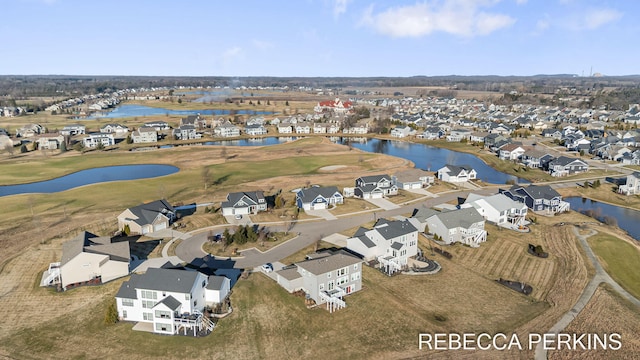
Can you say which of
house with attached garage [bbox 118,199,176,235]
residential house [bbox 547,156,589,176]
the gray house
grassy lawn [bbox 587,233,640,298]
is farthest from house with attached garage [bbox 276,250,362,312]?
residential house [bbox 547,156,589,176]

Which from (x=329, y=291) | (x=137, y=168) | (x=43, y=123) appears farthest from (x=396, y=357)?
(x=43, y=123)

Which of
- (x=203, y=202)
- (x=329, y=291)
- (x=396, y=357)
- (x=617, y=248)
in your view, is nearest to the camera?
(x=396, y=357)

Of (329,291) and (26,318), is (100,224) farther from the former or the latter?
(329,291)

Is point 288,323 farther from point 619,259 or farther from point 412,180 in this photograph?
point 412,180

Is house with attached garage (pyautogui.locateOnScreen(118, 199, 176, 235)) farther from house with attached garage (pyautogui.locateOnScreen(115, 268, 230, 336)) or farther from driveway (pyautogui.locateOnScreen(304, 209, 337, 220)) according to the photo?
driveway (pyautogui.locateOnScreen(304, 209, 337, 220))

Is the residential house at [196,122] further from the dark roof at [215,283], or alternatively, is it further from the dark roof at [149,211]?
the dark roof at [215,283]

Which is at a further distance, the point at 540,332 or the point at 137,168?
the point at 137,168

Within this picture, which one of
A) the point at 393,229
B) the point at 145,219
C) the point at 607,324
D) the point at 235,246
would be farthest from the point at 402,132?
the point at 607,324
